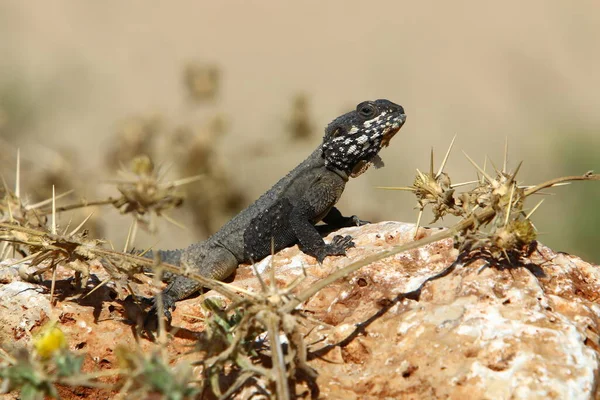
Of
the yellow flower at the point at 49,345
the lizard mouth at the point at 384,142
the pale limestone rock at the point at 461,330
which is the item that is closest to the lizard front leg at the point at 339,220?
the lizard mouth at the point at 384,142

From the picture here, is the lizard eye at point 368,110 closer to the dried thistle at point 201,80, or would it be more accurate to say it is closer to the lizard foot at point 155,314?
the lizard foot at point 155,314

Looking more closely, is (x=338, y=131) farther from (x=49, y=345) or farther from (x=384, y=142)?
(x=49, y=345)

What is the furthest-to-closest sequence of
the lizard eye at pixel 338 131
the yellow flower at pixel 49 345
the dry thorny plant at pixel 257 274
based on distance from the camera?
the lizard eye at pixel 338 131
the dry thorny plant at pixel 257 274
the yellow flower at pixel 49 345

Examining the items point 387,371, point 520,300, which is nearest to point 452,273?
point 520,300

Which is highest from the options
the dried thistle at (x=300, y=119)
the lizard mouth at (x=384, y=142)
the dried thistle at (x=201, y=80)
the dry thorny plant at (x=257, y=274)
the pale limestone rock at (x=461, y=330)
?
the dried thistle at (x=201, y=80)

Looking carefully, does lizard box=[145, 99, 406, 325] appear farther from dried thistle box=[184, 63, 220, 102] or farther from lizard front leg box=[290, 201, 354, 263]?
dried thistle box=[184, 63, 220, 102]

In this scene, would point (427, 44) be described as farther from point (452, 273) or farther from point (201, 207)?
point (452, 273)
